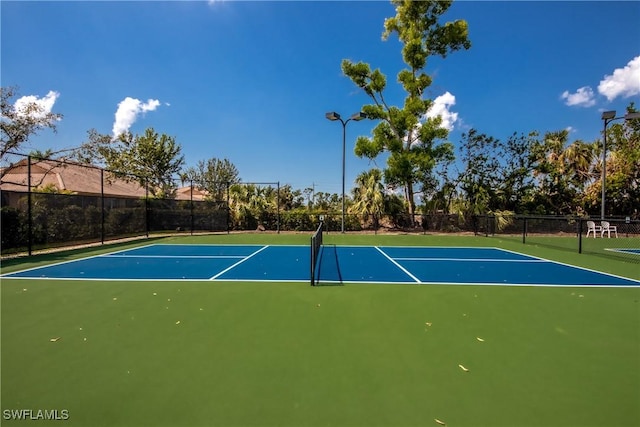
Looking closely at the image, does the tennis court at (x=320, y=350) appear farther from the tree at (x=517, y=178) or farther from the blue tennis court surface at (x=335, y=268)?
the tree at (x=517, y=178)

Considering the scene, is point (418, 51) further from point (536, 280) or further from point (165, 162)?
point (165, 162)

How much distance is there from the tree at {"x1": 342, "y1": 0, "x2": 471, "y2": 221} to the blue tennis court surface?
9.33 meters

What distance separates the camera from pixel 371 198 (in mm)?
18875

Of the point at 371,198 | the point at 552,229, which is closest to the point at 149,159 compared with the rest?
the point at 371,198

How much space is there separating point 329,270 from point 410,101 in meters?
15.4

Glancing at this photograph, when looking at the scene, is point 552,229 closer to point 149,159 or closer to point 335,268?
point 335,268

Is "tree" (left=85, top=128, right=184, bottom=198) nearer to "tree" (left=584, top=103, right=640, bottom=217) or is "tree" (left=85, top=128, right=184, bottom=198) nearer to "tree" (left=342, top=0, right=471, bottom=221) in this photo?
"tree" (left=342, top=0, right=471, bottom=221)

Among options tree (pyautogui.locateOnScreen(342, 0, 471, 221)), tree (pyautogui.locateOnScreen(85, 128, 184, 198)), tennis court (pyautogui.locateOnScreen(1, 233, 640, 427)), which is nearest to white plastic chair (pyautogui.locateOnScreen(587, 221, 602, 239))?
tree (pyautogui.locateOnScreen(342, 0, 471, 221))

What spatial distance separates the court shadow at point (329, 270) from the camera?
6.30 meters

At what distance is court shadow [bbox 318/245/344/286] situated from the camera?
6.30 metres

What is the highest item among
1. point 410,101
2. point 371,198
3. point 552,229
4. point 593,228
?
point 410,101

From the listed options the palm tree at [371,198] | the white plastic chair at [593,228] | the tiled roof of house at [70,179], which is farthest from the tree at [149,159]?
the white plastic chair at [593,228]

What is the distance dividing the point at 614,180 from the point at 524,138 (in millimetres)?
5293

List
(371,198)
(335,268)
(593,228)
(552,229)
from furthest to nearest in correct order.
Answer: (371,198), (552,229), (593,228), (335,268)
